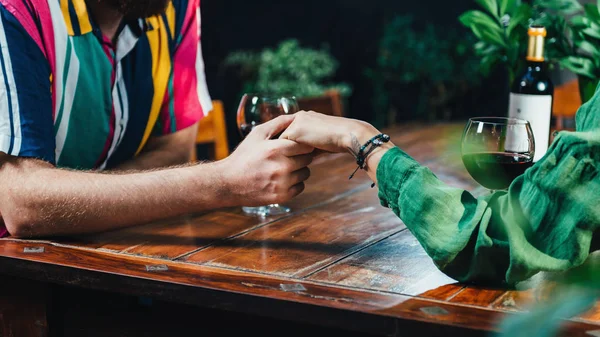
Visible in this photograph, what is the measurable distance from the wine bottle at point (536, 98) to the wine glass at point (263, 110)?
49 cm

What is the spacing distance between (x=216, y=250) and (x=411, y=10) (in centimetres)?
477

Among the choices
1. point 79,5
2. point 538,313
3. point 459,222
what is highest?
point 79,5

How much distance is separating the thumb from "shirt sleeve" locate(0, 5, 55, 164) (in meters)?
0.38

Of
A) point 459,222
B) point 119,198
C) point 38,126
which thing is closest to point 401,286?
point 459,222

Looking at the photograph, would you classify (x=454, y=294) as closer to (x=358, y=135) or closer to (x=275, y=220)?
(x=358, y=135)

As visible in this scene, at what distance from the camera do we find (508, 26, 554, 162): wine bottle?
4.70 ft

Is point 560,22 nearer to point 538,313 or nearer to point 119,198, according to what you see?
point 119,198

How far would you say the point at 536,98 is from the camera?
4.77 feet

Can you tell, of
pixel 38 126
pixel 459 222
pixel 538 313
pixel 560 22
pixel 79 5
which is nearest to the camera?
pixel 538 313

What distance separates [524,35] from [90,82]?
102 cm

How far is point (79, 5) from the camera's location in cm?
139

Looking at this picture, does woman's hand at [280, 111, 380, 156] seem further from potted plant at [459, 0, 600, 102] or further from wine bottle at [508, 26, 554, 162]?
potted plant at [459, 0, 600, 102]

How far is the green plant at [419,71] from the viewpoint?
5.04 meters

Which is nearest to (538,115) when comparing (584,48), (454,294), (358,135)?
(584,48)
